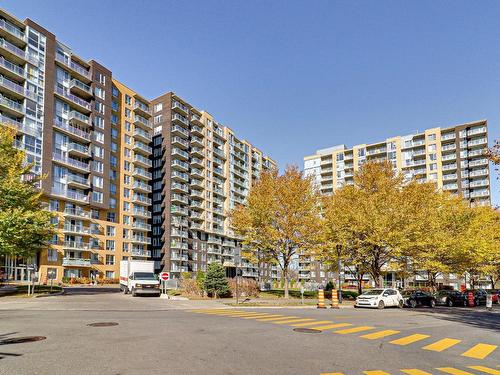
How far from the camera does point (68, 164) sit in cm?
6531

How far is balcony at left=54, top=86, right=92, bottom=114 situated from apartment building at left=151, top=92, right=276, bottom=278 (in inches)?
785

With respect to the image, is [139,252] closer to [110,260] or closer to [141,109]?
[110,260]

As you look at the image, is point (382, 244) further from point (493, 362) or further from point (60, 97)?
point (60, 97)

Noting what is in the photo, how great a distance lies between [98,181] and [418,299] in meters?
56.3

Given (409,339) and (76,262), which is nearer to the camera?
(409,339)

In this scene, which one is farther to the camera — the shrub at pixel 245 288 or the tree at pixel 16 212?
the shrub at pixel 245 288

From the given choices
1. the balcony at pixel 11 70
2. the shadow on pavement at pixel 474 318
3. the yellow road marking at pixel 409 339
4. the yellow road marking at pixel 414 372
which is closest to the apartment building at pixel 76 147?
the balcony at pixel 11 70

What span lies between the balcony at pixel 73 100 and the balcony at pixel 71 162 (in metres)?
9.17

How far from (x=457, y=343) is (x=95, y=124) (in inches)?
2748

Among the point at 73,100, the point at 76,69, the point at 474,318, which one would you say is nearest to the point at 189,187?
the point at 73,100

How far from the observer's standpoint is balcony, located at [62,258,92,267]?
6334 cm

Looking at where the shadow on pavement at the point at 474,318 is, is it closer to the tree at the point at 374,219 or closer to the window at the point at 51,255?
the tree at the point at 374,219

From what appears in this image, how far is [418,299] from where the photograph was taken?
111 feet

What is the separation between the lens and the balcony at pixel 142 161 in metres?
81.3
